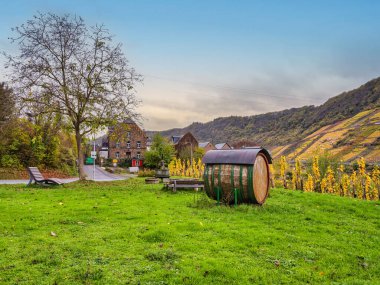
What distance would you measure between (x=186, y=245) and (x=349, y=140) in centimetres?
8627

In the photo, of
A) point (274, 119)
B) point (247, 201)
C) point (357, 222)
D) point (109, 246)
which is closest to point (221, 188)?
point (247, 201)

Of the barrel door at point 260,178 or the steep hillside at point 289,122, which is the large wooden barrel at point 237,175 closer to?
the barrel door at point 260,178

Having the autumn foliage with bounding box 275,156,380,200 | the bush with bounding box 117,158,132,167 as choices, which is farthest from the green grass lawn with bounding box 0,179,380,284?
the bush with bounding box 117,158,132,167

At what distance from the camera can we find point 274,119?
145 meters

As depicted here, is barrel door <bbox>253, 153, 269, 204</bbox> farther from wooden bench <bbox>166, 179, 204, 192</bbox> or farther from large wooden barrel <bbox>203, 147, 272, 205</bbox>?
wooden bench <bbox>166, 179, 204, 192</bbox>

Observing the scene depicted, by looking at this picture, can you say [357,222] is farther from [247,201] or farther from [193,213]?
[193,213]

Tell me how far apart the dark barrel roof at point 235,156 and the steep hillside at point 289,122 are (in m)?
103

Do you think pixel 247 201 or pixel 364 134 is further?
pixel 364 134

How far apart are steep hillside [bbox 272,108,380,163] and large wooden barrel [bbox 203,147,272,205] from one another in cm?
5596

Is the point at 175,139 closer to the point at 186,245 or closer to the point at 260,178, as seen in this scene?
the point at 260,178

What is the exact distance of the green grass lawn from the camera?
17.3ft

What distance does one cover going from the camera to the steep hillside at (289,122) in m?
117

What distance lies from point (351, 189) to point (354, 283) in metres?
20.2

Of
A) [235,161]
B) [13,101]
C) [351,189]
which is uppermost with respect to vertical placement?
[13,101]
